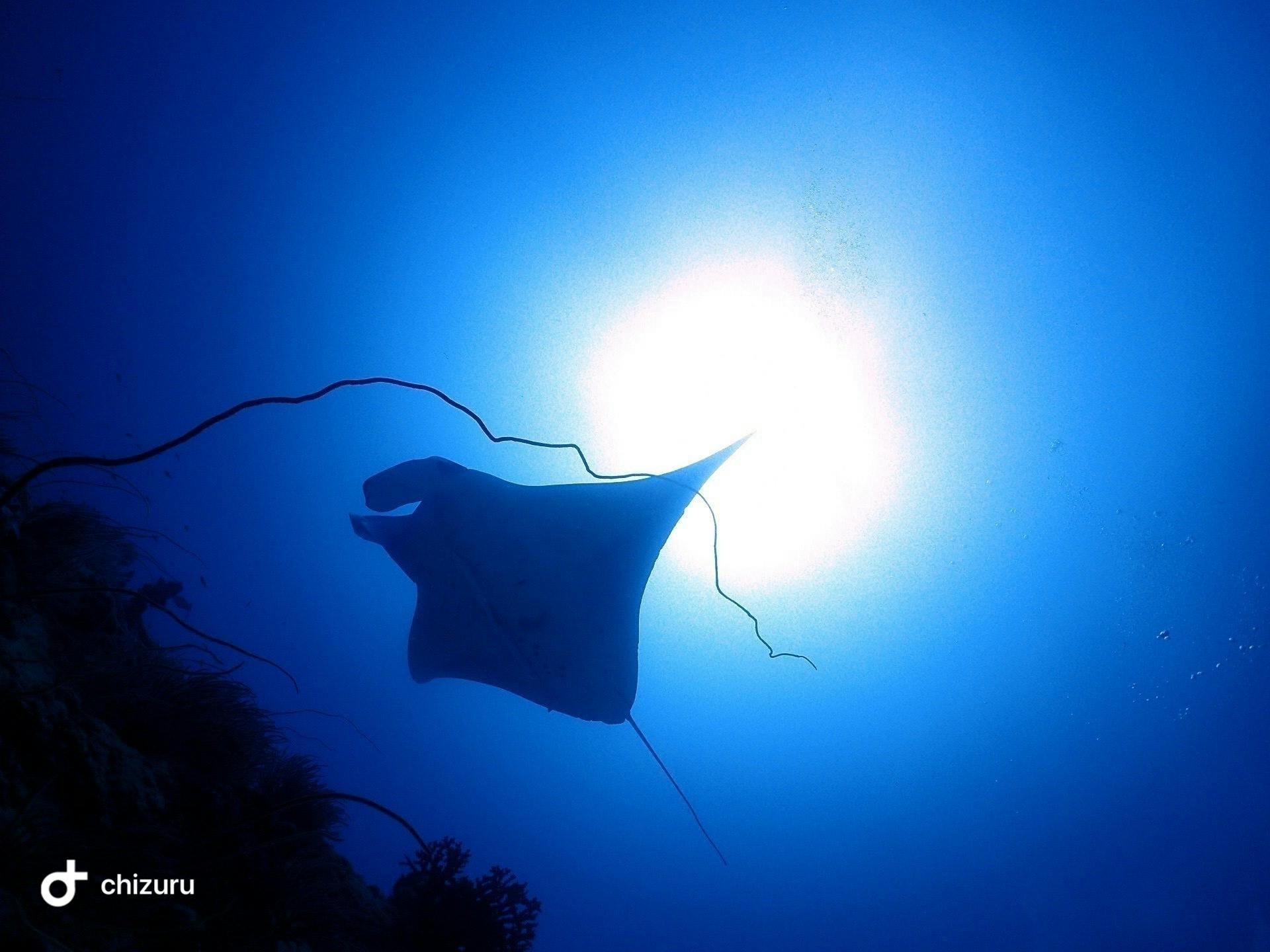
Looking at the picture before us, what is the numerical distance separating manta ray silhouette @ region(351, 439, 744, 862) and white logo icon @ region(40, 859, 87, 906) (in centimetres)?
277

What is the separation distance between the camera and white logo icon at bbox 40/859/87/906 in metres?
1.70

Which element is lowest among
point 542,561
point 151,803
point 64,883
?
point 64,883

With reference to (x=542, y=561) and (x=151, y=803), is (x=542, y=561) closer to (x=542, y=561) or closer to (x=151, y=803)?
(x=542, y=561)

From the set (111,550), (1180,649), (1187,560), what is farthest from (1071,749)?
(111,550)

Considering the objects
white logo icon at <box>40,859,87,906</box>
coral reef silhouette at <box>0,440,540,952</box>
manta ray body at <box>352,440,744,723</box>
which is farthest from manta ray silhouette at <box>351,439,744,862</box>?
white logo icon at <box>40,859,87,906</box>

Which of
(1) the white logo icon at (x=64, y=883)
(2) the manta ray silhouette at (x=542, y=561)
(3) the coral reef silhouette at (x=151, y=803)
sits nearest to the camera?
(1) the white logo icon at (x=64, y=883)

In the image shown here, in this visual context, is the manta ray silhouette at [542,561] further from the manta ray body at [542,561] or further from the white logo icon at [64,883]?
the white logo icon at [64,883]

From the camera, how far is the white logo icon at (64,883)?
1704mm

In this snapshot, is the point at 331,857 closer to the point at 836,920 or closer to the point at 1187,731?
the point at 1187,731

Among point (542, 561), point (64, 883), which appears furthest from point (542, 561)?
point (64, 883)

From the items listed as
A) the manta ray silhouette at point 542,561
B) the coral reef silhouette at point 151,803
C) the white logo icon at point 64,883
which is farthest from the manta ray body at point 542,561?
the white logo icon at point 64,883

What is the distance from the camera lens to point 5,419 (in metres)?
2.74

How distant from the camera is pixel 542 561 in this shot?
4699 mm

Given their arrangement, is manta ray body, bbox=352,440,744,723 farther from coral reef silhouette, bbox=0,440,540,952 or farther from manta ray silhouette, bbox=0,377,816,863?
coral reef silhouette, bbox=0,440,540,952
